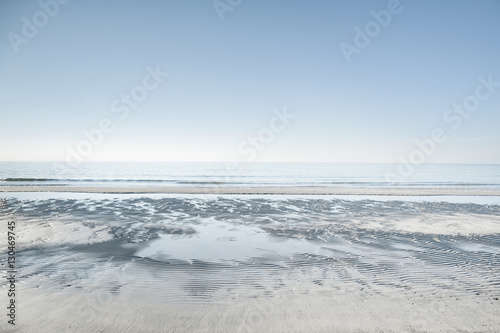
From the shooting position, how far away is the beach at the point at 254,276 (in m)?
5.23

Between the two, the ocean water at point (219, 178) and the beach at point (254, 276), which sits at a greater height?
the ocean water at point (219, 178)

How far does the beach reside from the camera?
5.23 metres

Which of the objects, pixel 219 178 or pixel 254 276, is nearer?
pixel 254 276

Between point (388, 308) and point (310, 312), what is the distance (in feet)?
5.67

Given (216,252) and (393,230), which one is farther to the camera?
(393,230)

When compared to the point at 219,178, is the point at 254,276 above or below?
below

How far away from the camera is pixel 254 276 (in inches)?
287

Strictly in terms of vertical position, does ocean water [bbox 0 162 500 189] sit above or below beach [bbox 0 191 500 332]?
above

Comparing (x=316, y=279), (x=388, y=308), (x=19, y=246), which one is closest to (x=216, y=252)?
(x=316, y=279)

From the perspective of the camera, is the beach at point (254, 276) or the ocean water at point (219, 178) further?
the ocean water at point (219, 178)

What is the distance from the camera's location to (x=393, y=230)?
1317 cm

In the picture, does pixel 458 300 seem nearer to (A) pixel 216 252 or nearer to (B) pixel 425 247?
(B) pixel 425 247

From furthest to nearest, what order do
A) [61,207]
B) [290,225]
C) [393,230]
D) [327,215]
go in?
1. [61,207]
2. [327,215]
3. [290,225]
4. [393,230]

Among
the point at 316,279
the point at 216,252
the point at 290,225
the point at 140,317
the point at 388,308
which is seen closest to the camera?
the point at 140,317
